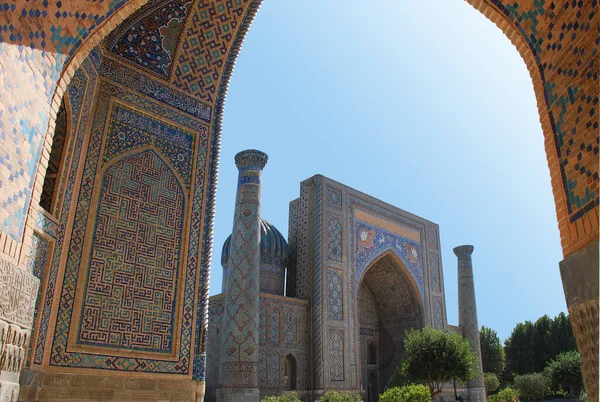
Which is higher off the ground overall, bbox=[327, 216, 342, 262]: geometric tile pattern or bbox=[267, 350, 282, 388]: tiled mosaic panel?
bbox=[327, 216, 342, 262]: geometric tile pattern

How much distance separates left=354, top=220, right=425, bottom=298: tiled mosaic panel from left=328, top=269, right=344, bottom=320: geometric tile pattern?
0.79m

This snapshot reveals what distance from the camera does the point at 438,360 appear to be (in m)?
12.3

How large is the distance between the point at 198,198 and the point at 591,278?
3833 millimetres

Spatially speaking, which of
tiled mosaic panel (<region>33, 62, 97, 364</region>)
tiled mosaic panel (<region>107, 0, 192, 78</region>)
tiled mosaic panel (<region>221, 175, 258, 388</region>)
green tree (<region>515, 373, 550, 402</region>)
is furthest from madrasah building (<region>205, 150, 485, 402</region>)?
tiled mosaic panel (<region>33, 62, 97, 364</region>)

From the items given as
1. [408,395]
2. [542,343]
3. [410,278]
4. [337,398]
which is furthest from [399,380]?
[542,343]

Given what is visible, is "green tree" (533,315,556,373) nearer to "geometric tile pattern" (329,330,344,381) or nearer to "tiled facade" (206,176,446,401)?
"tiled facade" (206,176,446,401)

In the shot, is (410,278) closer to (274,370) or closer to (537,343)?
(274,370)

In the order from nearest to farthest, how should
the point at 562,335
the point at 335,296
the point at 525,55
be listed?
the point at 525,55 < the point at 335,296 < the point at 562,335

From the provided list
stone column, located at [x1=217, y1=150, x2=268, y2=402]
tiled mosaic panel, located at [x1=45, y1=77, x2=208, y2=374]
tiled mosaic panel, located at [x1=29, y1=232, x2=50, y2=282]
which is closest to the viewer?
tiled mosaic panel, located at [x1=29, y1=232, x2=50, y2=282]

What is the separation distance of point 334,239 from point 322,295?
1.57 metres

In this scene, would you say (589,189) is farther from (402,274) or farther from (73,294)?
(402,274)

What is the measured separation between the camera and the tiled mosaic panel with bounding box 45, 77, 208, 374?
3975mm

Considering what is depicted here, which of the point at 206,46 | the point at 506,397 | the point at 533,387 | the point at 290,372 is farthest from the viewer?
the point at 533,387

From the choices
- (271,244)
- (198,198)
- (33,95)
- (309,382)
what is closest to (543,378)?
(309,382)
